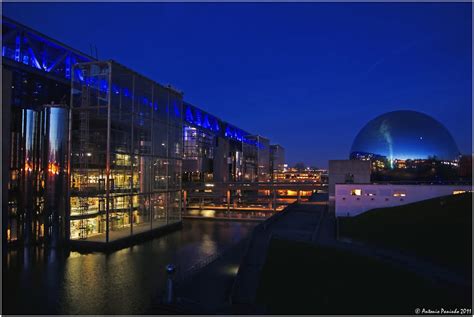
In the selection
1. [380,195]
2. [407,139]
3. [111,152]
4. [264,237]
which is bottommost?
[264,237]

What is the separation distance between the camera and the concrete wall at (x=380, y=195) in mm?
37625

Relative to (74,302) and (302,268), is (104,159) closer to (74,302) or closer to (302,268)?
(74,302)

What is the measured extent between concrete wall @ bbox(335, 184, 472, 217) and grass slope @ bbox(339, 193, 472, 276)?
88.4 inches

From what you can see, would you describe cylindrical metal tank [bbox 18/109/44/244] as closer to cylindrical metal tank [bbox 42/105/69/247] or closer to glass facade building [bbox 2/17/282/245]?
glass facade building [bbox 2/17/282/245]

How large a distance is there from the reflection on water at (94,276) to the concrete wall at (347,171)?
56.1 ft

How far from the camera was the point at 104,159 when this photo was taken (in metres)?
31.8

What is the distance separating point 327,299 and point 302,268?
4.25 m

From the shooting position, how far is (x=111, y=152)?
102ft

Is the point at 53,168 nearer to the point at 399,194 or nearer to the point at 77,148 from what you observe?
the point at 77,148

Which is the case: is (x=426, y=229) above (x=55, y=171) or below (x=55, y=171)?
below

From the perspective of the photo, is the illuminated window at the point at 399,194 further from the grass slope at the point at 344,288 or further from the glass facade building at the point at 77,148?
the glass facade building at the point at 77,148

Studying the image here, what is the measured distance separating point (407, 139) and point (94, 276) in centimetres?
4174

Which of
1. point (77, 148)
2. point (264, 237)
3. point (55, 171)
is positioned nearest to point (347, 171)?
point (264, 237)

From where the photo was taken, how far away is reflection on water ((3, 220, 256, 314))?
17.0 meters
